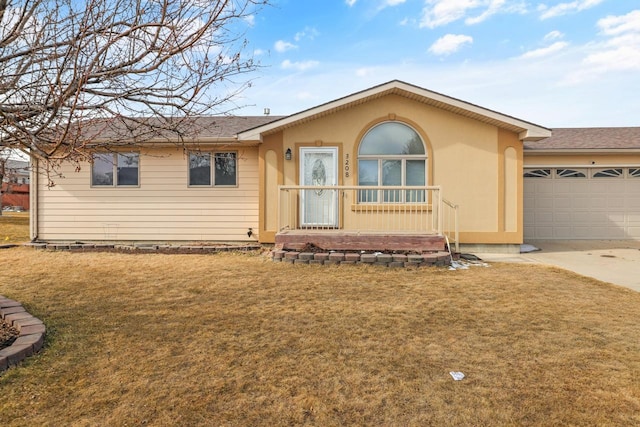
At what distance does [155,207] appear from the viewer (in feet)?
31.8

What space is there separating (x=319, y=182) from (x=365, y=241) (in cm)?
233

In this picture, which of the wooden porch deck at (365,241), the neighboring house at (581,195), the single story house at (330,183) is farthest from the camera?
the neighboring house at (581,195)

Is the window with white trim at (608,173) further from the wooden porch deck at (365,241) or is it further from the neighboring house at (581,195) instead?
the wooden porch deck at (365,241)

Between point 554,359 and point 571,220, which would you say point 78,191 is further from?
point 571,220

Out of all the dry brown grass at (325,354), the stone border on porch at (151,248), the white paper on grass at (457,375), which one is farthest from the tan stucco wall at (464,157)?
the white paper on grass at (457,375)

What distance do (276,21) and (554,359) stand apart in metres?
4.72

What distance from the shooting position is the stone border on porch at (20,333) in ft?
8.98

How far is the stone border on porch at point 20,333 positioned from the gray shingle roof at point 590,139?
37.8ft

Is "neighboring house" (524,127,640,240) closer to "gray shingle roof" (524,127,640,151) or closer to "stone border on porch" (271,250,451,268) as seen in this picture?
"gray shingle roof" (524,127,640,151)

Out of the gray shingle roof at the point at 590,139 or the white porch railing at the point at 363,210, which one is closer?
the white porch railing at the point at 363,210

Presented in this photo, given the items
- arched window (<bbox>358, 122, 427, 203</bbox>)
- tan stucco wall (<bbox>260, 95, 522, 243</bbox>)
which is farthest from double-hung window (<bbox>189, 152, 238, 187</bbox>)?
arched window (<bbox>358, 122, 427, 203</bbox>)

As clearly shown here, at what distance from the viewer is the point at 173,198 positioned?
965cm

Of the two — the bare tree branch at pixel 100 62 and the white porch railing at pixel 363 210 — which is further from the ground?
the bare tree branch at pixel 100 62

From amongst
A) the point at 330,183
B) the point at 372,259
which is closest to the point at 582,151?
the point at 330,183
